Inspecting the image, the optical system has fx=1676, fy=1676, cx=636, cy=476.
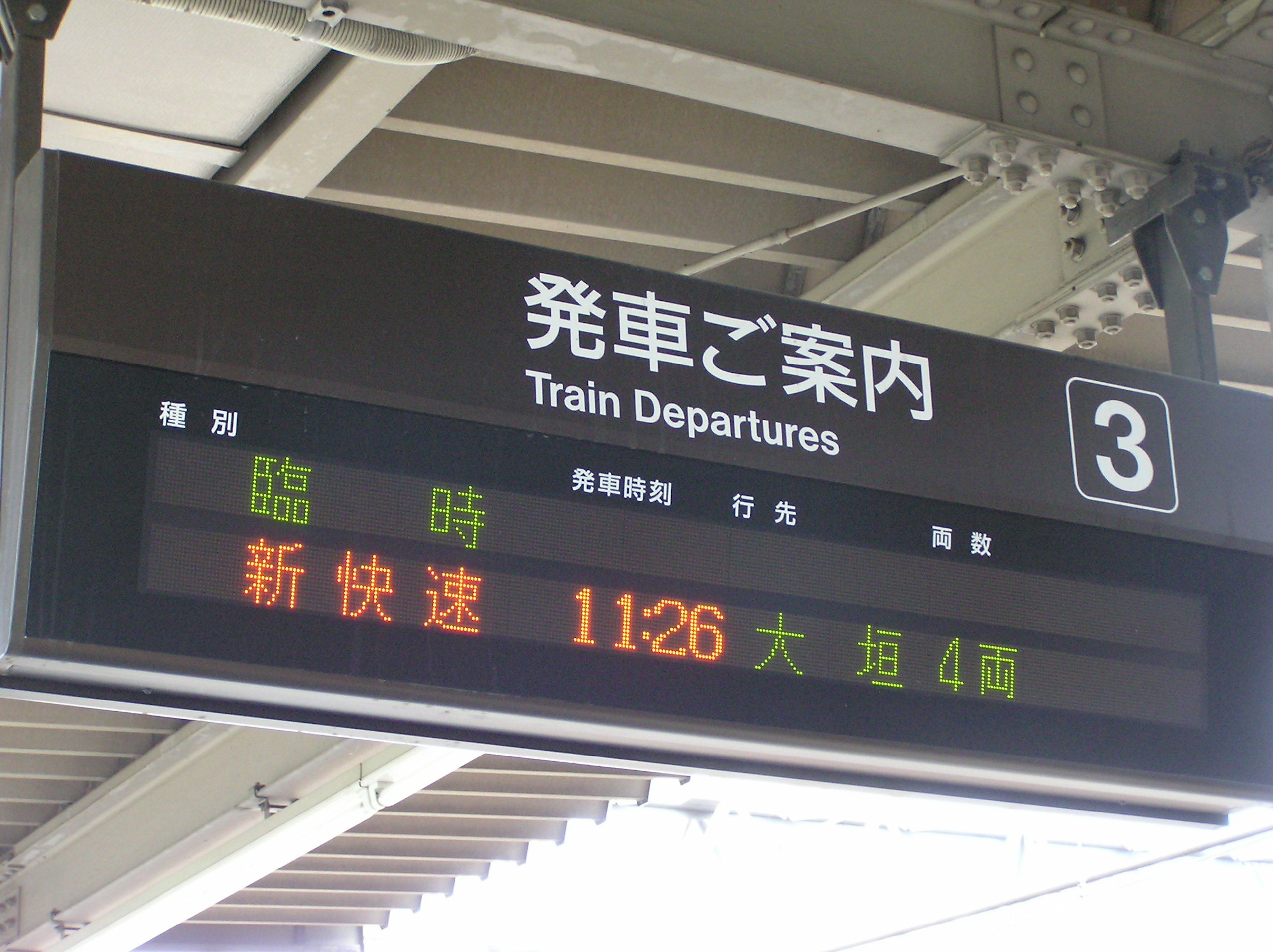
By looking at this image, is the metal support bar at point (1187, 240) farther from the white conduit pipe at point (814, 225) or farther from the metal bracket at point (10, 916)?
the metal bracket at point (10, 916)

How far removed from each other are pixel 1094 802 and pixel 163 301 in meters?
2.25

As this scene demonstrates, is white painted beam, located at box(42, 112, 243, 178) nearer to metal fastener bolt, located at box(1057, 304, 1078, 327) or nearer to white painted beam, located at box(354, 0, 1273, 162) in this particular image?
white painted beam, located at box(354, 0, 1273, 162)

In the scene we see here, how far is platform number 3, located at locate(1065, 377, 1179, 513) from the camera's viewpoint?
391cm

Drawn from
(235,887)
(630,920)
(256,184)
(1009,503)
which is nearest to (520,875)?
(235,887)

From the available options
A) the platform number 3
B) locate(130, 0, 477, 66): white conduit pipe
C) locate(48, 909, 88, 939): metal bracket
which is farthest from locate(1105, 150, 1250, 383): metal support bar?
locate(48, 909, 88, 939): metal bracket

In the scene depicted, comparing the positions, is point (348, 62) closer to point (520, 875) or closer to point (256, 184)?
point (256, 184)

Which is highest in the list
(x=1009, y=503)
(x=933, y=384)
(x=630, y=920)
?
(x=933, y=384)

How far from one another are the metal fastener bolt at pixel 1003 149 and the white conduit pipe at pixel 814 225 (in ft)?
2.76

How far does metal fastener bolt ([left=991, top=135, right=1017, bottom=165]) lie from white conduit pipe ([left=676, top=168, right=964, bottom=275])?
2.76ft

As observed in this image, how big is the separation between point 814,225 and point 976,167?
1.15 m

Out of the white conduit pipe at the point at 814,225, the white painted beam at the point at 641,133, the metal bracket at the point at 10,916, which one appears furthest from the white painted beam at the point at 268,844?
the white painted beam at the point at 641,133

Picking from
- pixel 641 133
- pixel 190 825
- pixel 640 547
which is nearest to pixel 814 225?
pixel 641 133

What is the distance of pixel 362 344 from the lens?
10.7 ft

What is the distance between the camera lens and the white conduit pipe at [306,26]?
11.9 feet
